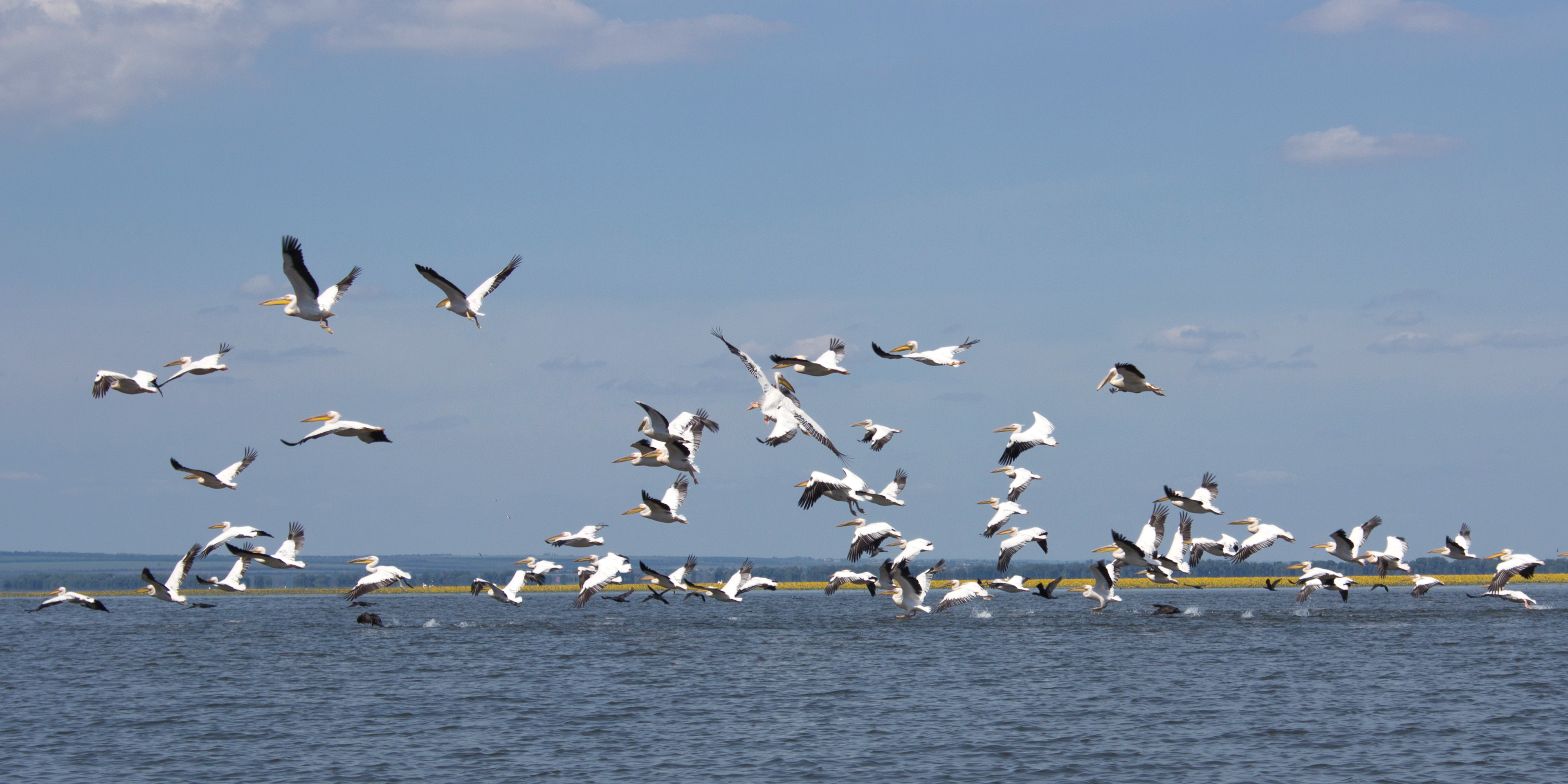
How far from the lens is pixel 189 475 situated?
2748 centimetres

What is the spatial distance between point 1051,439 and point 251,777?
1740 centimetres

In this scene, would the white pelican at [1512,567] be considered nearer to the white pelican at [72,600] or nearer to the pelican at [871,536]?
the pelican at [871,536]

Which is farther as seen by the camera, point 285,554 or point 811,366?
point 285,554

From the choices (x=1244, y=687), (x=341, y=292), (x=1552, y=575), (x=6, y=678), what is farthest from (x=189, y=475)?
(x=1552, y=575)

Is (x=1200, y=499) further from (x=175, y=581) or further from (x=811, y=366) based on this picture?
(x=175, y=581)

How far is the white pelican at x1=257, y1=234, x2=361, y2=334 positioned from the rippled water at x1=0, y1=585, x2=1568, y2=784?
7.19 meters

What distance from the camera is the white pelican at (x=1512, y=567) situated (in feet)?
119

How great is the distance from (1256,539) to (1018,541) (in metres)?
7.18

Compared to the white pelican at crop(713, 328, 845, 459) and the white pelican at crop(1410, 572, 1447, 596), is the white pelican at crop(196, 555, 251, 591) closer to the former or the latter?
the white pelican at crop(713, 328, 845, 459)

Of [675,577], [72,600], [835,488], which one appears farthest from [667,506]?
[72,600]

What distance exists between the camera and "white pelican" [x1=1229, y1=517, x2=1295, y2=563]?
35.5m

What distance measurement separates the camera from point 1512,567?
37.0m

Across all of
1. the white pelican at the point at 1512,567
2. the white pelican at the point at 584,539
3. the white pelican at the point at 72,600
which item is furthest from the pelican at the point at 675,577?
the white pelican at the point at 1512,567

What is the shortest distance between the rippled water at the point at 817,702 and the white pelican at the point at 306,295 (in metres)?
7.19
